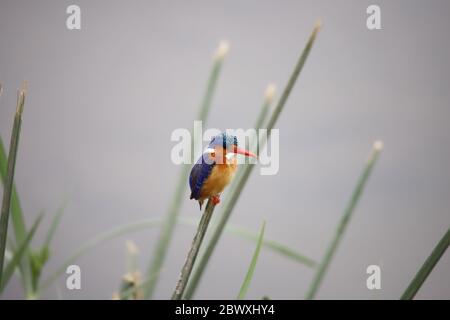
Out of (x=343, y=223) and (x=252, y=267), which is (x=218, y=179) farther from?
(x=343, y=223)

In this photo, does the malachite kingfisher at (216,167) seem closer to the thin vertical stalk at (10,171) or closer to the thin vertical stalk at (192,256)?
the thin vertical stalk at (192,256)

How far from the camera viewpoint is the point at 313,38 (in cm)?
40

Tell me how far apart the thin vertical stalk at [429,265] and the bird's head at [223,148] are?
0.54 ft

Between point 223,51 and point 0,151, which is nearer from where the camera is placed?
point 0,151

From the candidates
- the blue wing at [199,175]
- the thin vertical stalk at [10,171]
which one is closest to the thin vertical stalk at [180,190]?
the blue wing at [199,175]

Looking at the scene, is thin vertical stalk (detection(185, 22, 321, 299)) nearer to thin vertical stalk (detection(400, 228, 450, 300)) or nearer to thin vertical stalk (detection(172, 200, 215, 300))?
thin vertical stalk (detection(172, 200, 215, 300))

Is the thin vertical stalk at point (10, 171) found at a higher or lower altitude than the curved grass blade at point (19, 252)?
higher

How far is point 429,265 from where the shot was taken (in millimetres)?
350

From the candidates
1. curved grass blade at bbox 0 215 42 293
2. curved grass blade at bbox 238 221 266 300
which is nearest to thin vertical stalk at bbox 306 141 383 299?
curved grass blade at bbox 238 221 266 300

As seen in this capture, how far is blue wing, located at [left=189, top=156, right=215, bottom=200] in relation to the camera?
423 millimetres

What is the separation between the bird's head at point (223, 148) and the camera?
16.3 inches
